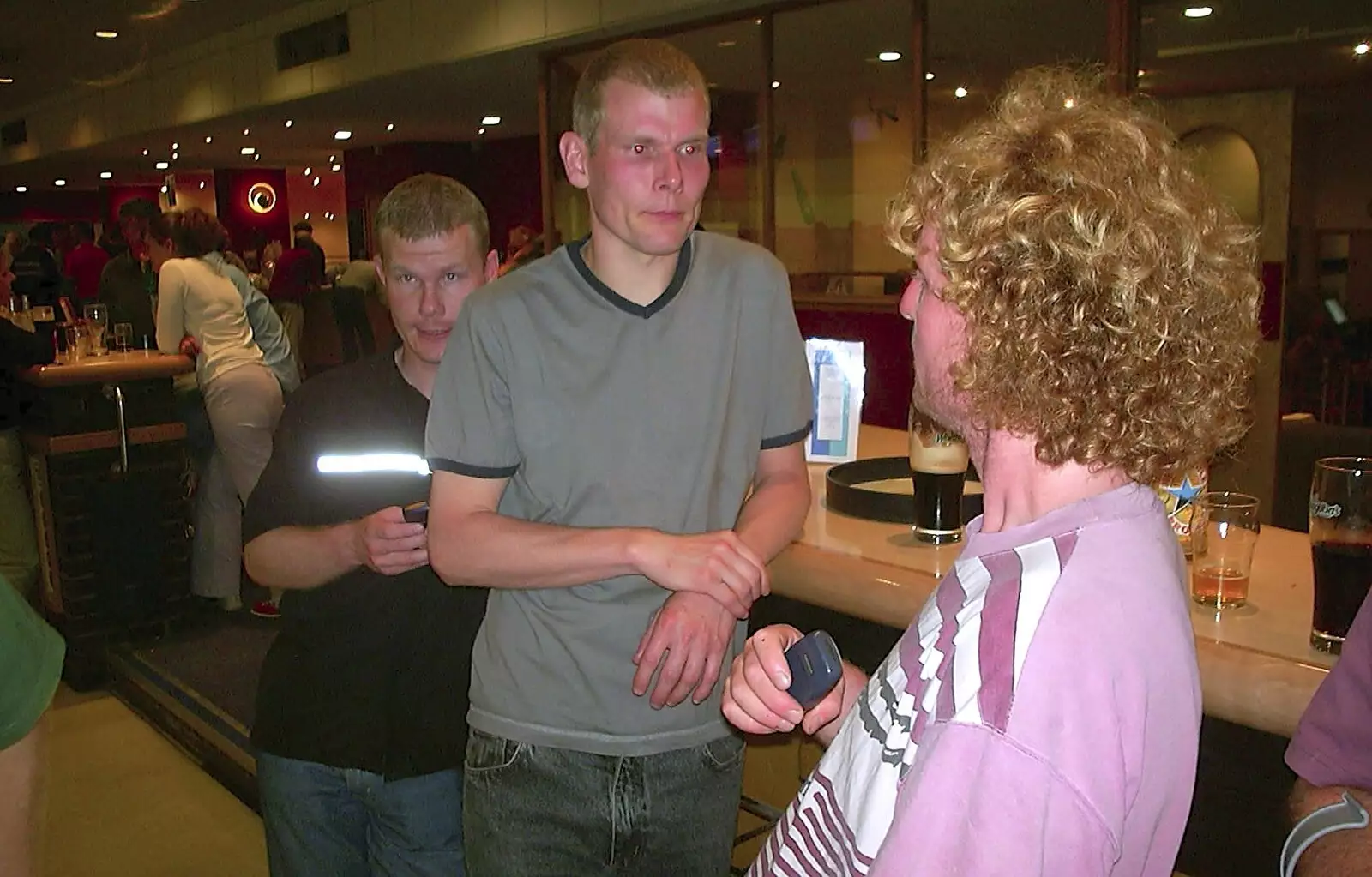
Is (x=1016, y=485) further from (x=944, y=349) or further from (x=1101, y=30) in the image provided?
(x=1101, y=30)

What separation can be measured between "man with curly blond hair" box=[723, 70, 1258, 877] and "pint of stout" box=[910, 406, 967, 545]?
2.78ft

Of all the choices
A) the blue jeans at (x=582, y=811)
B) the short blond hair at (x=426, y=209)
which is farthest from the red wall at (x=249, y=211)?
the blue jeans at (x=582, y=811)

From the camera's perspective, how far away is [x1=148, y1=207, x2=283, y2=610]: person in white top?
4793 mm

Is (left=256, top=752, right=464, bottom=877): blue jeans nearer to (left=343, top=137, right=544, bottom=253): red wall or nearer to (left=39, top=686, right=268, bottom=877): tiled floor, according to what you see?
(left=39, top=686, right=268, bottom=877): tiled floor

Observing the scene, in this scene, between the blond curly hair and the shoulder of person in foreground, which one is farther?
the blond curly hair

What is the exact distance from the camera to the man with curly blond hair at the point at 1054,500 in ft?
2.26

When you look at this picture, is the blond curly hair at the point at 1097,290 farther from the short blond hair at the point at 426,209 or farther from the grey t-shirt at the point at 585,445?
the short blond hair at the point at 426,209

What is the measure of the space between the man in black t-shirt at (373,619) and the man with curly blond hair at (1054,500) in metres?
0.99

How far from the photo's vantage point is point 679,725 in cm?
150

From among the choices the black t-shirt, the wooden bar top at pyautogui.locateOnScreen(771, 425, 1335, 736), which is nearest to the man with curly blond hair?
the wooden bar top at pyautogui.locateOnScreen(771, 425, 1335, 736)

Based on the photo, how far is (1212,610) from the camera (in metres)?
1.49

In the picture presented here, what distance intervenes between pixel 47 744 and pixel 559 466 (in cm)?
64

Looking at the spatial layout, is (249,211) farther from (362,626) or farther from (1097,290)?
(1097,290)

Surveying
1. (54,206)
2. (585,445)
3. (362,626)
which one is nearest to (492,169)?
(362,626)
